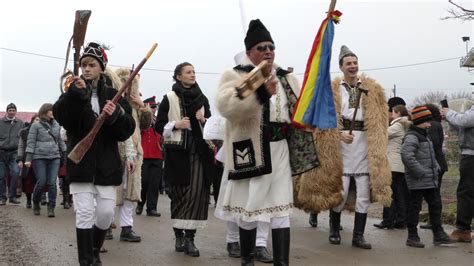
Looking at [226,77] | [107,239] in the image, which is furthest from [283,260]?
[107,239]

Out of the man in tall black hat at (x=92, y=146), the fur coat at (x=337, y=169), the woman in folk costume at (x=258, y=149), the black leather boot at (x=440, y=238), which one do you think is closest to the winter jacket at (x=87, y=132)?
the man in tall black hat at (x=92, y=146)

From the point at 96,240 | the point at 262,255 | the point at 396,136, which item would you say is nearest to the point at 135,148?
the point at 96,240

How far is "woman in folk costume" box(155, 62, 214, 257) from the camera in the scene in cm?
648

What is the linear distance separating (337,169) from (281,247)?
8.21ft

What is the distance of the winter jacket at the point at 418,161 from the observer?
7.31 m

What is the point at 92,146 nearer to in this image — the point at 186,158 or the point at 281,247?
the point at 186,158

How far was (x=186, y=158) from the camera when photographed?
6527 millimetres

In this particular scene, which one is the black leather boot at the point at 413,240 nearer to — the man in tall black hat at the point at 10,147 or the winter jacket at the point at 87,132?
the winter jacket at the point at 87,132

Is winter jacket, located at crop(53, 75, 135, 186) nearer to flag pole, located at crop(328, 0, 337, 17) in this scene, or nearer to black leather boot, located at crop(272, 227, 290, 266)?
black leather boot, located at crop(272, 227, 290, 266)

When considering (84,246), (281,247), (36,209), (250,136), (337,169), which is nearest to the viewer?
(281,247)

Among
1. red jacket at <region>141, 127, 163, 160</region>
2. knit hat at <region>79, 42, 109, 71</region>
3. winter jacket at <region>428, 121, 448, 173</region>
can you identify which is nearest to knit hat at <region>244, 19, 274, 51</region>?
knit hat at <region>79, 42, 109, 71</region>

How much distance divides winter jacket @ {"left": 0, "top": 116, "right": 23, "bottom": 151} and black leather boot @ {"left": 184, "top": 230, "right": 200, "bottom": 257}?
24.4ft

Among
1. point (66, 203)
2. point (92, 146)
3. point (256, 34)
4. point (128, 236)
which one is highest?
point (256, 34)

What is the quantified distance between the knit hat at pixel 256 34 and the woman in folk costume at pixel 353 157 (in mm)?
2252
